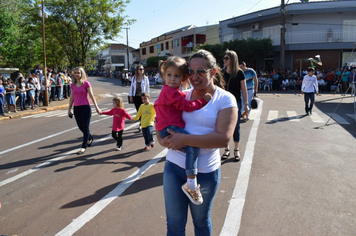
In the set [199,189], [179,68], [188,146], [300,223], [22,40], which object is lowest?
[300,223]

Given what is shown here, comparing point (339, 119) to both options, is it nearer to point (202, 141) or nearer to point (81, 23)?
point (202, 141)

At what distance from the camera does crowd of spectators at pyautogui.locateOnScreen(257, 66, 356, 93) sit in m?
24.4

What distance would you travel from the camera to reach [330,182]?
4762 mm

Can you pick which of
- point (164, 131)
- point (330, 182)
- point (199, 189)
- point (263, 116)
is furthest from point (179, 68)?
point (263, 116)

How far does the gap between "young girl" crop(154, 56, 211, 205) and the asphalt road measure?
4.28 feet

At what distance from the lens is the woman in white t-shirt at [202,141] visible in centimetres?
230

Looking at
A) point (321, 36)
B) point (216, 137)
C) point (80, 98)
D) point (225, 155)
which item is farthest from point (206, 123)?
point (321, 36)

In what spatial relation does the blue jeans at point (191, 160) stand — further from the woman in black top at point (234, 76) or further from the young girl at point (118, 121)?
the young girl at point (118, 121)

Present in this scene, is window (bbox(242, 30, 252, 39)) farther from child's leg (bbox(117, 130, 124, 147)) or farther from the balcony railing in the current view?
child's leg (bbox(117, 130, 124, 147))

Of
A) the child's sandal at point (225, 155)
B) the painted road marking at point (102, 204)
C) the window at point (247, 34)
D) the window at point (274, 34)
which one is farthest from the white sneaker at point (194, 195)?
the window at point (247, 34)

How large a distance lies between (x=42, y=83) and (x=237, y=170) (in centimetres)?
1594

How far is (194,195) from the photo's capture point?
7.73ft

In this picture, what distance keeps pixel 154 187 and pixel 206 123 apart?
2.68 meters

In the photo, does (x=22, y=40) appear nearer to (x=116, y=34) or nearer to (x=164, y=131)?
(x=116, y=34)
